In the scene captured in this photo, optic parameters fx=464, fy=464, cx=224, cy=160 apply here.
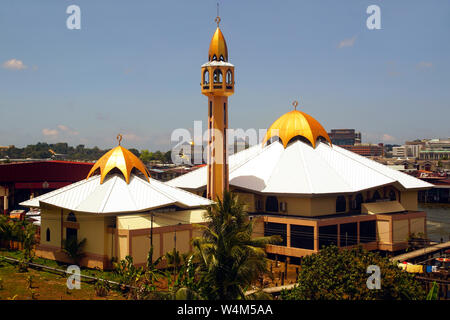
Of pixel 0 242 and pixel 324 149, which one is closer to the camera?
pixel 0 242

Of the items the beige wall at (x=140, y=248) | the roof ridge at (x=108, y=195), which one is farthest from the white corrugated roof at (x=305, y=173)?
the beige wall at (x=140, y=248)

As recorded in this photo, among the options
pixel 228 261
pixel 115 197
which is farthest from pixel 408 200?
pixel 228 261

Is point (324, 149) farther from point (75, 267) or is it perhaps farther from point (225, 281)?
point (225, 281)

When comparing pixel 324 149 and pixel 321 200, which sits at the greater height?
pixel 324 149

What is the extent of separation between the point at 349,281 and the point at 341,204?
27038mm

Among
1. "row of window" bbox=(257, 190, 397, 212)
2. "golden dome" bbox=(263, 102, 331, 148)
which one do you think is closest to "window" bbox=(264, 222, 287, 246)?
"row of window" bbox=(257, 190, 397, 212)

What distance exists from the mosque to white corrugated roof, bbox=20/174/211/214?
3.9 inches

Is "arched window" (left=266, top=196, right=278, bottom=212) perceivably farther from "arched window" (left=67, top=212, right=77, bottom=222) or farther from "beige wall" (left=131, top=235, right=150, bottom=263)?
"arched window" (left=67, top=212, right=77, bottom=222)

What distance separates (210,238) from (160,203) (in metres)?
20.4

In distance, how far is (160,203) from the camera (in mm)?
44625

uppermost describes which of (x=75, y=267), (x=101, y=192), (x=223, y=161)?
(x=223, y=161)

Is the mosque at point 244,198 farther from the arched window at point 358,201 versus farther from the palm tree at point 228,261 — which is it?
the palm tree at point 228,261
